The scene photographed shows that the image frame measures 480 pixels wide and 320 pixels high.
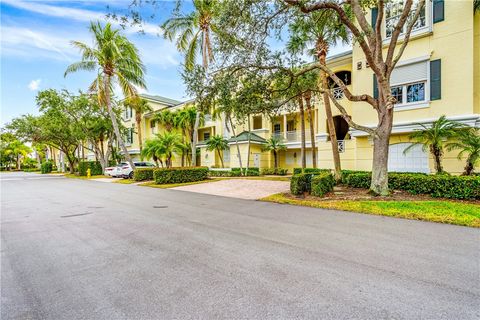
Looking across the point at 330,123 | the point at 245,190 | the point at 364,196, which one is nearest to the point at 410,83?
the point at 330,123

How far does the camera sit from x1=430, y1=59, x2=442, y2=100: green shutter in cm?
1205

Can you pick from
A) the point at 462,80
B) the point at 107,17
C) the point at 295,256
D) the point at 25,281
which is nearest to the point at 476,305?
the point at 295,256

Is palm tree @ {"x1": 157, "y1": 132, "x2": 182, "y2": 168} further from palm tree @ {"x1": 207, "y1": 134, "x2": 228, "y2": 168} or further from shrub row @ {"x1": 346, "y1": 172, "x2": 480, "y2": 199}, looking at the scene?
shrub row @ {"x1": 346, "y1": 172, "x2": 480, "y2": 199}

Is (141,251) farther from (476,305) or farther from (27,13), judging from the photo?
(27,13)

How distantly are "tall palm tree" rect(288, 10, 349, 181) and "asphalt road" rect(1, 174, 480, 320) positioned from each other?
851cm

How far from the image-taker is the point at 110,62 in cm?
2023

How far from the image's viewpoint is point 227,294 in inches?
117

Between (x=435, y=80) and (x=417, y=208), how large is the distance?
8708 millimetres

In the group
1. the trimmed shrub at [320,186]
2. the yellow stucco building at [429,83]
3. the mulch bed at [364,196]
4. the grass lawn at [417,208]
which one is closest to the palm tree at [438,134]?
the yellow stucco building at [429,83]

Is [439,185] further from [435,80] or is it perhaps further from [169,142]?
[169,142]

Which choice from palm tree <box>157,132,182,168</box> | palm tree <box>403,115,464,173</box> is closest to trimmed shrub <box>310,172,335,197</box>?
palm tree <box>403,115,464,173</box>

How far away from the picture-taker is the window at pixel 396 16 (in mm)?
12586

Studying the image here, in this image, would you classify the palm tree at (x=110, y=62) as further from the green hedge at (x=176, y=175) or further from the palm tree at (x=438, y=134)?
the palm tree at (x=438, y=134)

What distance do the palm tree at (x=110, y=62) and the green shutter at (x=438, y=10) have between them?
21442mm
